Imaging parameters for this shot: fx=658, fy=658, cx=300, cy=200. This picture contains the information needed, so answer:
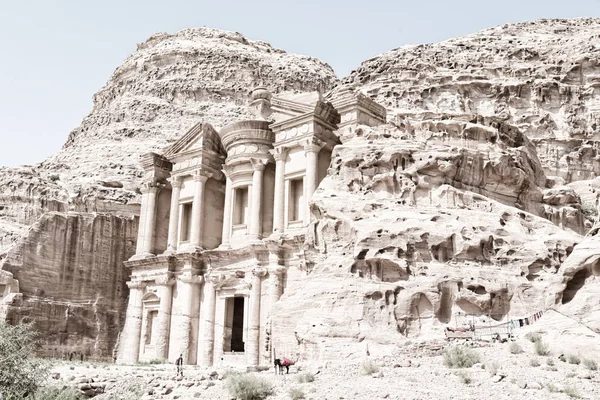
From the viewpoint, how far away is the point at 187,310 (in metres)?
34.2

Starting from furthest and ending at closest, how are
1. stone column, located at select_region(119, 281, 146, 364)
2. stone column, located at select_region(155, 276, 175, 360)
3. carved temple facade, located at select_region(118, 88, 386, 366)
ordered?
stone column, located at select_region(119, 281, 146, 364) < stone column, located at select_region(155, 276, 175, 360) < carved temple facade, located at select_region(118, 88, 386, 366)

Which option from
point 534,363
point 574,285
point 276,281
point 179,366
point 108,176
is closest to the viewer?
point 534,363

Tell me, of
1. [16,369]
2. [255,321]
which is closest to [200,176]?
[255,321]

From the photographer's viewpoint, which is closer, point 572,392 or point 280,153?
point 572,392

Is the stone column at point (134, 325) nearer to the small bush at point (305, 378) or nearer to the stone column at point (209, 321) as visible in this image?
the stone column at point (209, 321)

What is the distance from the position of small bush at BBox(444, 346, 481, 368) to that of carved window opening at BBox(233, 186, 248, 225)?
2082cm

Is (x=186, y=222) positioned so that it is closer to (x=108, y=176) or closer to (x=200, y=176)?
(x=200, y=176)

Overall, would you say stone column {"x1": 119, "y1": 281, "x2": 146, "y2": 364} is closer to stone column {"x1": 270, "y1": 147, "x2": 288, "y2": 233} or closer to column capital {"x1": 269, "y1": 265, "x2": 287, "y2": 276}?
column capital {"x1": 269, "y1": 265, "x2": 287, "y2": 276}

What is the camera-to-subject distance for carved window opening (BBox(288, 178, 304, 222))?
3189 cm

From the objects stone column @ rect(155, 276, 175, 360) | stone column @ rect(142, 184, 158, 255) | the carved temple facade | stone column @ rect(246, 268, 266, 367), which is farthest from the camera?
stone column @ rect(142, 184, 158, 255)

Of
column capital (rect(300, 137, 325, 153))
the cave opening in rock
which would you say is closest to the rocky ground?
the cave opening in rock

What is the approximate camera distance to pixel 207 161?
121 ft

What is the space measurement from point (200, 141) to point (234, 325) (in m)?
10.5

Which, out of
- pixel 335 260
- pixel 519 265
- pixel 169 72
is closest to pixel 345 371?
pixel 335 260
